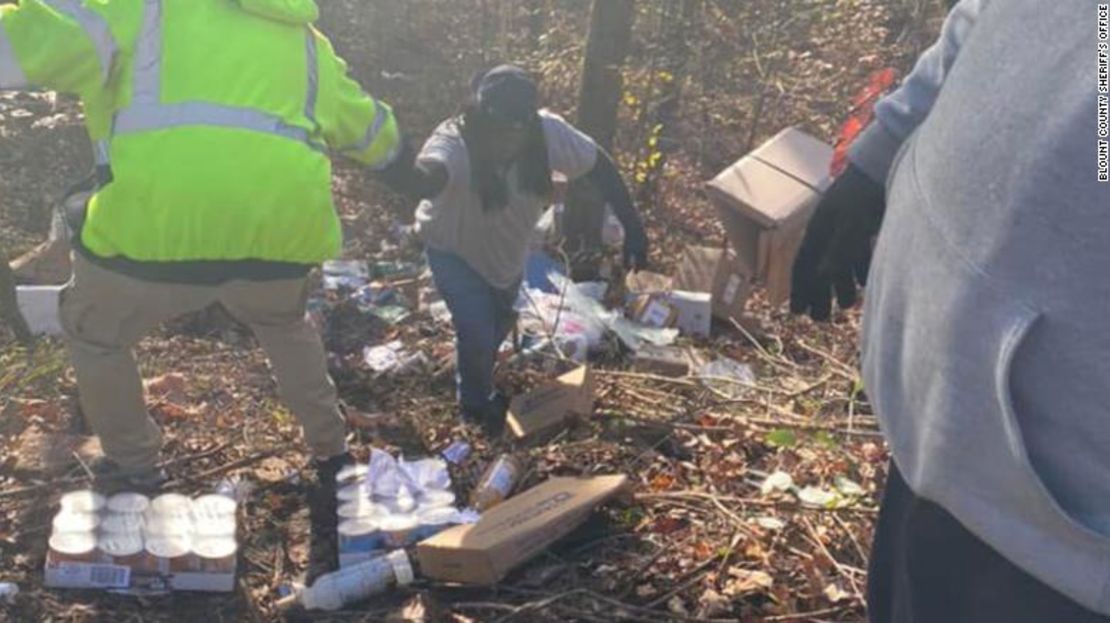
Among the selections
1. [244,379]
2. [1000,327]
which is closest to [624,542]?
[244,379]

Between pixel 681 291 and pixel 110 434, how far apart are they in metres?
3.04

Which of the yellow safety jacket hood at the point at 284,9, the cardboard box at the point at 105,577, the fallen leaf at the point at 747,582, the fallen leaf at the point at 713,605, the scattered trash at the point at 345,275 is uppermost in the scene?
the yellow safety jacket hood at the point at 284,9

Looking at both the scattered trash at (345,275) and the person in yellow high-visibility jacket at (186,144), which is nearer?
the person in yellow high-visibility jacket at (186,144)

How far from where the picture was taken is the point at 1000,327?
4.72 feet

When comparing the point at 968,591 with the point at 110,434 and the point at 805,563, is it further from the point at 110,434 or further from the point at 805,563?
the point at 110,434

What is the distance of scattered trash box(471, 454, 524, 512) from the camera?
148 inches

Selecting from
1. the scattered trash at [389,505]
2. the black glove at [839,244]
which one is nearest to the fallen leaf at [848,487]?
the scattered trash at [389,505]

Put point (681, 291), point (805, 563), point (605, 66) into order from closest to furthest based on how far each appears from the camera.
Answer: point (805, 563) → point (681, 291) → point (605, 66)

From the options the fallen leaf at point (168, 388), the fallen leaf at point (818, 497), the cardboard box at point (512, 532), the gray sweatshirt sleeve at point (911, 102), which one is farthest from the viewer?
the fallen leaf at point (168, 388)

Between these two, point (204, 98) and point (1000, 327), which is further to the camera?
point (204, 98)

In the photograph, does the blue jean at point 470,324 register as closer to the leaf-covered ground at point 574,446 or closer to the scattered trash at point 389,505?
the leaf-covered ground at point 574,446

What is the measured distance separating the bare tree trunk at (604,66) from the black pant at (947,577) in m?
4.76

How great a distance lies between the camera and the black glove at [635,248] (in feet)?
14.7

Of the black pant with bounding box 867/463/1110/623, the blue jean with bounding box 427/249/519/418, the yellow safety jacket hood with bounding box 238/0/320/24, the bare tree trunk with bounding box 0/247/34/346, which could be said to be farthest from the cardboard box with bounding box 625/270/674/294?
the black pant with bounding box 867/463/1110/623
